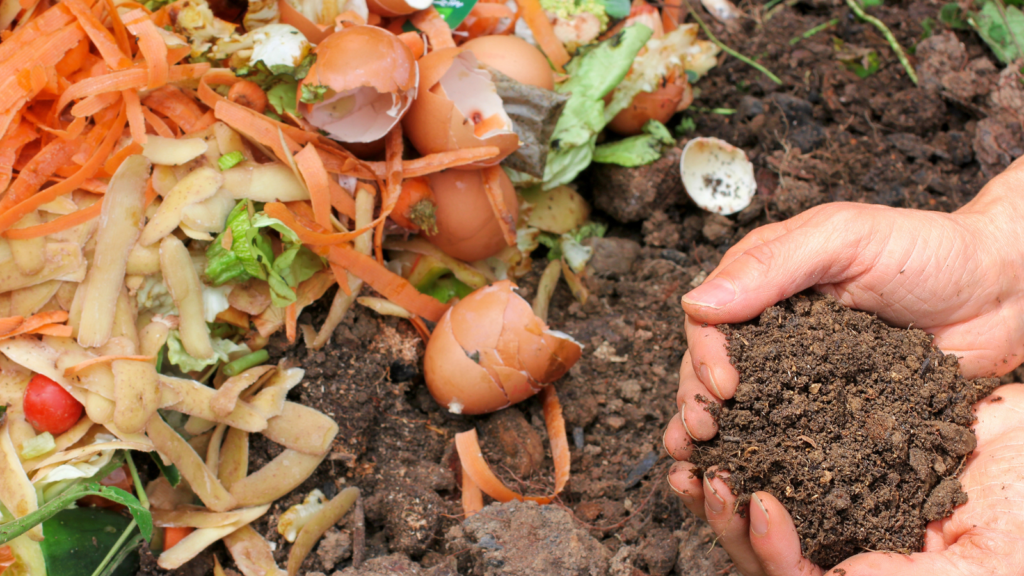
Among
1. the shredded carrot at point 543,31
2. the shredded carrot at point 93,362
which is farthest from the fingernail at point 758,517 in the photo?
the shredded carrot at point 543,31

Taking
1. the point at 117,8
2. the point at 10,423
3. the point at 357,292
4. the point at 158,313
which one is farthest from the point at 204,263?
the point at 117,8

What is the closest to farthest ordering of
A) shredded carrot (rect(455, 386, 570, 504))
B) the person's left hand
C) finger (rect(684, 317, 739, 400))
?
the person's left hand
finger (rect(684, 317, 739, 400))
shredded carrot (rect(455, 386, 570, 504))

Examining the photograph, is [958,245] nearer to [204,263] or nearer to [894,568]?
[894,568]

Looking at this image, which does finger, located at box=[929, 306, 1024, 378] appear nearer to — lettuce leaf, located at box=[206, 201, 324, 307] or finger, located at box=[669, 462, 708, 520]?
finger, located at box=[669, 462, 708, 520]

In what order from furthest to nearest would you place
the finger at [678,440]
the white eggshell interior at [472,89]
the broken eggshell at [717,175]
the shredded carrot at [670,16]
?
the shredded carrot at [670,16] < the broken eggshell at [717,175] < the white eggshell interior at [472,89] < the finger at [678,440]

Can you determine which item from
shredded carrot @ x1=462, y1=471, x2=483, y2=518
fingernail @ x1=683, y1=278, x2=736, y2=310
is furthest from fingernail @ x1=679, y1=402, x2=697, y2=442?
shredded carrot @ x1=462, y1=471, x2=483, y2=518

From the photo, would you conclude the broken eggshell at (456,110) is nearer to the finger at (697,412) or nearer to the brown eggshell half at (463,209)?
the brown eggshell half at (463,209)

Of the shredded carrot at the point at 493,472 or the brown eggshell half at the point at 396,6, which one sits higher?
the brown eggshell half at the point at 396,6
